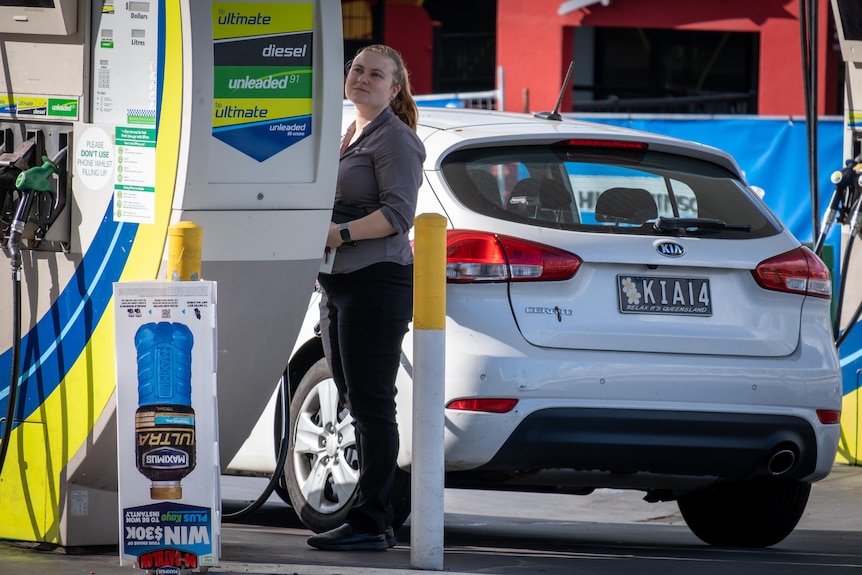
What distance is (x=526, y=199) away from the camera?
19.4 ft

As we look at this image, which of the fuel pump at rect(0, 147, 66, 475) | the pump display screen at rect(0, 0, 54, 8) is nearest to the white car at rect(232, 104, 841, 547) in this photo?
the fuel pump at rect(0, 147, 66, 475)

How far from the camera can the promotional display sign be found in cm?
460

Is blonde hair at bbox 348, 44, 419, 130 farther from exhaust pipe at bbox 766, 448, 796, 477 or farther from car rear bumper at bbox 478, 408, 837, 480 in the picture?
exhaust pipe at bbox 766, 448, 796, 477

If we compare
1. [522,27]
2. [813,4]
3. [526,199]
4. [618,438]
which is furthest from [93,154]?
[522,27]

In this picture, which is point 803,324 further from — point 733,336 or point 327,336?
point 327,336

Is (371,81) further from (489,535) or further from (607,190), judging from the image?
(489,535)

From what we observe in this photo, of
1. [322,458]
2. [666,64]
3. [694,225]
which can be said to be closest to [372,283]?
[322,458]

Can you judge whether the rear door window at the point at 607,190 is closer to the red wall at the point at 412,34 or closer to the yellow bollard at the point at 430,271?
the yellow bollard at the point at 430,271

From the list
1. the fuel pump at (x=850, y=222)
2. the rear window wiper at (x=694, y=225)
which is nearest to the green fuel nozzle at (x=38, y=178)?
the rear window wiper at (x=694, y=225)

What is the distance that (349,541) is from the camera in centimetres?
562

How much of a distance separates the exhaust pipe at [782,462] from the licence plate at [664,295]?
625mm

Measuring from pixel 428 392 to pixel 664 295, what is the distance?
4.12 ft

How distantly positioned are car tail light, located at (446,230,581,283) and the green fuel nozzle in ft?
4.68

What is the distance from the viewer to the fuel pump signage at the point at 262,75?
498cm
